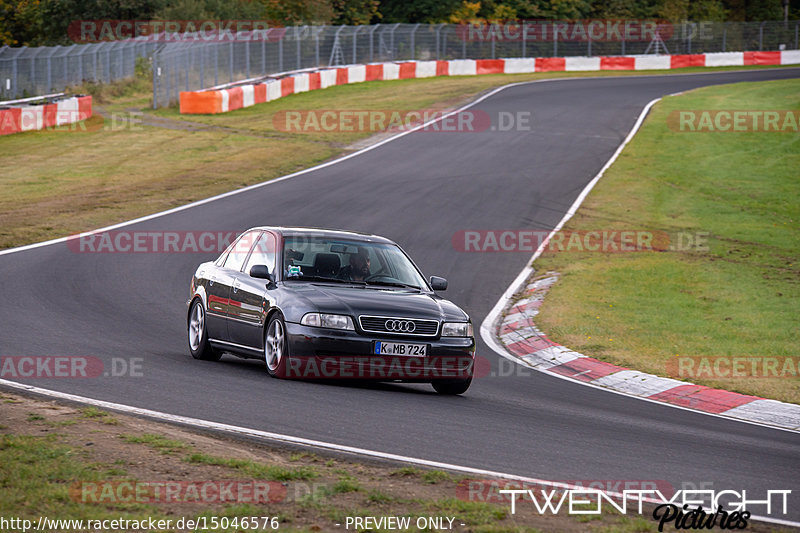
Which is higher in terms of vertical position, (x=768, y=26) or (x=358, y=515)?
(x=768, y=26)

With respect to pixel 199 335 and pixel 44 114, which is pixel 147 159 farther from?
pixel 199 335

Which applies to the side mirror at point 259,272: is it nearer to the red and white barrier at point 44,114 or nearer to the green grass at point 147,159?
the green grass at point 147,159

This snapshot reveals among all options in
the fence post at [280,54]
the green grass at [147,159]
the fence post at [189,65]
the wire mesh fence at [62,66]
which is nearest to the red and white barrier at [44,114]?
the green grass at [147,159]

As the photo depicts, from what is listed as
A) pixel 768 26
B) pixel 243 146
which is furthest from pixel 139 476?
pixel 768 26

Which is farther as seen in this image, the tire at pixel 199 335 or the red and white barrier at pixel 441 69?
the red and white barrier at pixel 441 69

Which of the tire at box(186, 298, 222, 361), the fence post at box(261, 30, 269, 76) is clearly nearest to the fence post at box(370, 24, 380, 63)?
the fence post at box(261, 30, 269, 76)

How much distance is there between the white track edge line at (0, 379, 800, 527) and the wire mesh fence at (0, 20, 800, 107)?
31.5 meters

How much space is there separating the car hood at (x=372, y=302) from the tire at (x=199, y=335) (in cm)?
161

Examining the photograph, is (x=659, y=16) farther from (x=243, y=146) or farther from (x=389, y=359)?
(x=389, y=359)

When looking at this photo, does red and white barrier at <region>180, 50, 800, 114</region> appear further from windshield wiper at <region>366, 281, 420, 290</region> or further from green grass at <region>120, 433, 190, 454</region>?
green grass at <region>120, 433, 190, 454</region>

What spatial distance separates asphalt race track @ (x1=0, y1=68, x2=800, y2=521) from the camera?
7547 mm

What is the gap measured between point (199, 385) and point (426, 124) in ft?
89.7

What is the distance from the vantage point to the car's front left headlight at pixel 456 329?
10023mm

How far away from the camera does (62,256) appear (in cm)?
1714
